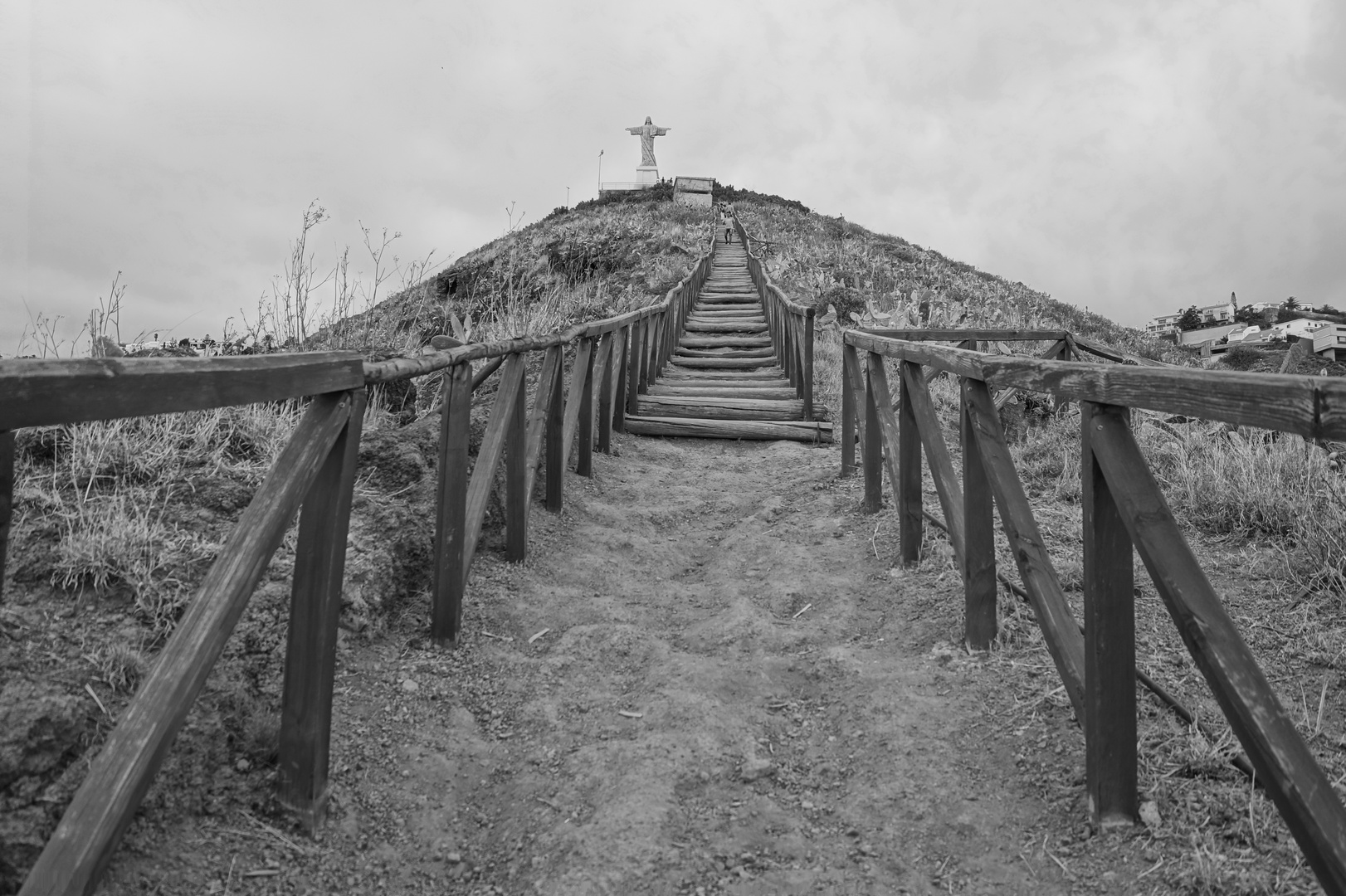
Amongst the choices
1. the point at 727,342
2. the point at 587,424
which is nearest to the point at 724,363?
the point at 727,342

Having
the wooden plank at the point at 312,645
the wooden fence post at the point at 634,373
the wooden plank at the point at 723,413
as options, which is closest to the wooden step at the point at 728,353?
the wooden fence post at the point at 634,373

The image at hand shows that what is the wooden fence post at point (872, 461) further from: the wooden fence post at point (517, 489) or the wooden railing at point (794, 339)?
the wooden railing at point (794, 339)

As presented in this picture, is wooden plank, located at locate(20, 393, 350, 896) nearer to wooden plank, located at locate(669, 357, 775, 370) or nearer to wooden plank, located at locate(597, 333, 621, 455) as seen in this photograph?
wooden plank, located at locate(597, 333, 621, 455)

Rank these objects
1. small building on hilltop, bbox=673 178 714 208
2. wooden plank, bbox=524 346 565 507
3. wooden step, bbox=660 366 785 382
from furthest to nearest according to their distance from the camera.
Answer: small building on hilltop, bbox=673 178 714 208, wooden step, bbox=660 366 785 382, wooden plank, bbox=524 346 565 507

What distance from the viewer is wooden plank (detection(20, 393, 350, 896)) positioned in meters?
1.58

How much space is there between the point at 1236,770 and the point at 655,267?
Answer: 18.5m

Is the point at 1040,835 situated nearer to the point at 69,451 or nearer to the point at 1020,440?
the point at 69,451

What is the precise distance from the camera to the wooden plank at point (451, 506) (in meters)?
3.46

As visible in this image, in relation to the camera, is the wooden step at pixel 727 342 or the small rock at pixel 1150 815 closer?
the small rock at pixel 1150 815

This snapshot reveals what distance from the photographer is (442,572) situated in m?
3.55

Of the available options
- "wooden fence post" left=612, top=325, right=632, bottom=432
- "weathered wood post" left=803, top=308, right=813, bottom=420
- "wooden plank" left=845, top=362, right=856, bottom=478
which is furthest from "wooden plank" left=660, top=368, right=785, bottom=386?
"wooden plank" left=845, top=362, right=856, bottom=478

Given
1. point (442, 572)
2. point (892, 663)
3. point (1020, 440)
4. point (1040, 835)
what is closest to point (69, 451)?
point (442, 572)

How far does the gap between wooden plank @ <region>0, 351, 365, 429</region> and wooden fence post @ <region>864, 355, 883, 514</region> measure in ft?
12.6

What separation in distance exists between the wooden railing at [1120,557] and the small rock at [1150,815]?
28mm
